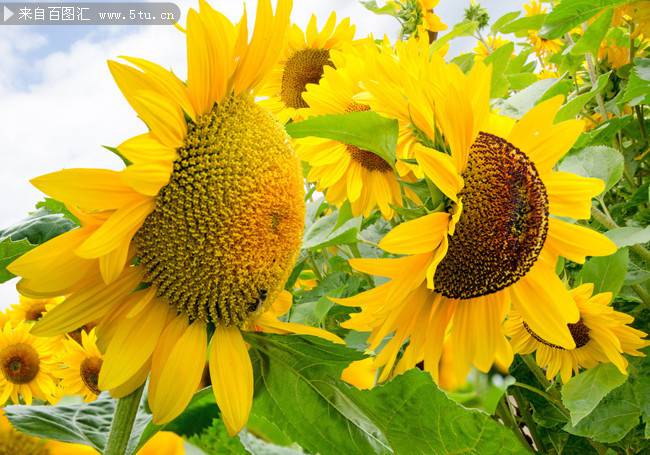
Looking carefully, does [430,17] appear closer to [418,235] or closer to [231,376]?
[418,235]

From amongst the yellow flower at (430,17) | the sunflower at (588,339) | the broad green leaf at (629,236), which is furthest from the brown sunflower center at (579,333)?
the yellow flower at (430,17)

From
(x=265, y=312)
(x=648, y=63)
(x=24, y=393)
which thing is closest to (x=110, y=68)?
(x=265, y=312)

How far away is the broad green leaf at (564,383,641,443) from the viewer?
70 centimetres

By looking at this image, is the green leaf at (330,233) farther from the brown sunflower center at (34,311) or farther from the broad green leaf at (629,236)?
the brown sunflower center at (34,311)

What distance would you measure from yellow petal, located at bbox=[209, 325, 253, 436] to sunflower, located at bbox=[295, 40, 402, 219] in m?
0.34

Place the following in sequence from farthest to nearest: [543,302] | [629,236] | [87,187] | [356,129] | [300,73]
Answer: [300,73] < [629,236] < [543,302] < [356,129] < [87,187]

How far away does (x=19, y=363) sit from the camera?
3.87 ft

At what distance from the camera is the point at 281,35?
343 mm

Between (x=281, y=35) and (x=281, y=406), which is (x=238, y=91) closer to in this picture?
(x=281, y=35)

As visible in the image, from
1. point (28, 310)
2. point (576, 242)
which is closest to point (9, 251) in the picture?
point (576, 242)

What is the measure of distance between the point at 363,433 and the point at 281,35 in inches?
8.1

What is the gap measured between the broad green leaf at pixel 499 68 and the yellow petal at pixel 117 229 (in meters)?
0.50

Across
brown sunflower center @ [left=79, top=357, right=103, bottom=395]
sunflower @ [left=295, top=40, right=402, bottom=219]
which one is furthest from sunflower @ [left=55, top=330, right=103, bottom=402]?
sunflower @ [left=295, top=40, right=402, bottom=219]

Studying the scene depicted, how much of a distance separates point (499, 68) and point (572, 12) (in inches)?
6.6
